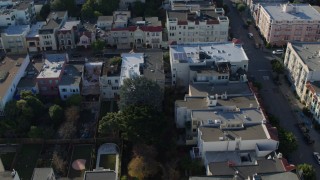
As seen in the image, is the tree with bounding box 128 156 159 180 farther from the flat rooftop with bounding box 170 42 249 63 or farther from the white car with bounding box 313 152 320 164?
the white car with bounding box 313 152 320 164

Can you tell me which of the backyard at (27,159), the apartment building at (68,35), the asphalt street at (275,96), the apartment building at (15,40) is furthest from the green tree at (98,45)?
the asphalt street at (275,96)

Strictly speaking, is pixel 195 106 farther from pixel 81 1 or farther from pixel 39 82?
pixel 81 1

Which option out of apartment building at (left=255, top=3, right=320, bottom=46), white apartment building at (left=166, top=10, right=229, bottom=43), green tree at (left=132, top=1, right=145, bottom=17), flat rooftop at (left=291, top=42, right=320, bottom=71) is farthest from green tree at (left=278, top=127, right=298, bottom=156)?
green tree at (left=132, top=1, right=145, bottom=17)

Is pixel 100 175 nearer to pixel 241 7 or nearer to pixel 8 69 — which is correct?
pixel 8 69

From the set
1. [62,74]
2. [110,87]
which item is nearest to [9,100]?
[62,74]

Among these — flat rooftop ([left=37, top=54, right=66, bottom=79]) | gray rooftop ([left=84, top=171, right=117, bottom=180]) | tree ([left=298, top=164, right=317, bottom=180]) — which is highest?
flat rooftop ([left=37, top=54, right=66, bottom=79])
